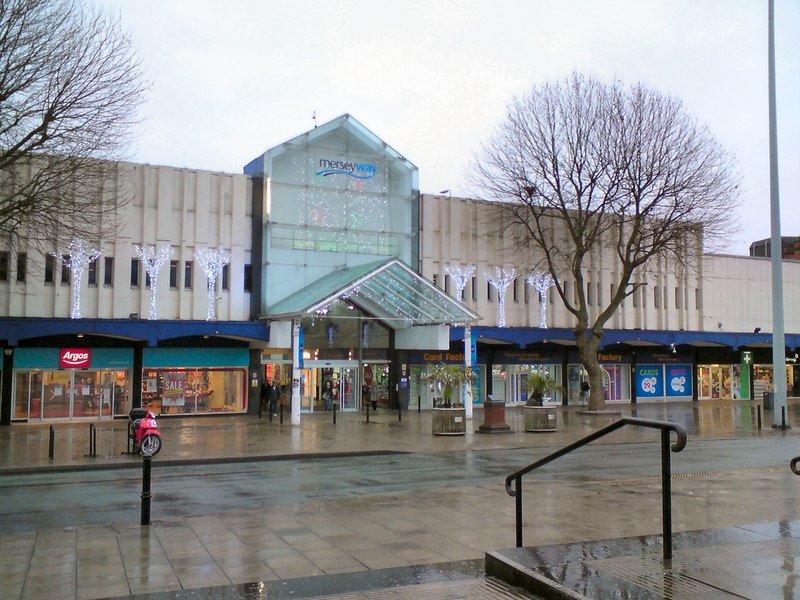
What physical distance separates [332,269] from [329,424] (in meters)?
9.11

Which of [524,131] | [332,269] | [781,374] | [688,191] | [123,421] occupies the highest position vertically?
[524,131]

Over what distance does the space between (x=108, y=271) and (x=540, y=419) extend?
1914cm

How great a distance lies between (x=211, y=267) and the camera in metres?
33.8

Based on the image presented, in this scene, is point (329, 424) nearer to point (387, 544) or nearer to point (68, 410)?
point (68, 410)

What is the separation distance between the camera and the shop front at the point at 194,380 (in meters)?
32.8

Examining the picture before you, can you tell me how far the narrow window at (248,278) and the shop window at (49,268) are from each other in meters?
8.14

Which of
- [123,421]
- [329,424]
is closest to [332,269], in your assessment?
[329,424]

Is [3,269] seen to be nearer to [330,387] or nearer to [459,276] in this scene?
[330,387]

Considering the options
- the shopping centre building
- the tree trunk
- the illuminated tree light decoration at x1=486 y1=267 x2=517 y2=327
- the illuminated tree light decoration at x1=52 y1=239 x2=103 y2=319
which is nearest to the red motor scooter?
the shopping centre building

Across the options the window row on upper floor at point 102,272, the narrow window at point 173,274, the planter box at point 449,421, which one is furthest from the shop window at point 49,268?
the planter box at point 449,421

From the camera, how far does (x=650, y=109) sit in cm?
3316

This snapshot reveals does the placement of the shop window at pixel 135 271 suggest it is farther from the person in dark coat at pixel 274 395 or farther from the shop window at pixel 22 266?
the person in dark coat at pixel 274 395

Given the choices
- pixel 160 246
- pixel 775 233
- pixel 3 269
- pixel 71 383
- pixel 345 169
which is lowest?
pixel 71 383

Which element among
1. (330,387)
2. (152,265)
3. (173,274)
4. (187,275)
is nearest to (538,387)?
(330,387)
